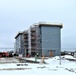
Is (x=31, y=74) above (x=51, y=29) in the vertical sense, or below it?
below

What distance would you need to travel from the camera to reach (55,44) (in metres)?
82.0

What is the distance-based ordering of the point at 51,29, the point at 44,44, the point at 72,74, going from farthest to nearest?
the point at 51,29, the point at 44,44, the point at 72,74

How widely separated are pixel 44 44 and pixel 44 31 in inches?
267

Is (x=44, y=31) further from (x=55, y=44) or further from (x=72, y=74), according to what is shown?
(x=72, y=74)

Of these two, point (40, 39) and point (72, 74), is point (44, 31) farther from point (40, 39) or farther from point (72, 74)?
point (72, 74)

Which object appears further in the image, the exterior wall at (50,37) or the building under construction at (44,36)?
the building under construction at (44,36)

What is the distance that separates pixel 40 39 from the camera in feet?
270

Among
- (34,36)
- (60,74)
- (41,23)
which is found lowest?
(60,74)

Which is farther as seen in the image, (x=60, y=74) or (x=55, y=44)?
(x=55, y=44)

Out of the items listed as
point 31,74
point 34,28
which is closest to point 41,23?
point 34,28

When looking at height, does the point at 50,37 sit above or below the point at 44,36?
below

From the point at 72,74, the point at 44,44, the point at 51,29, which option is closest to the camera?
the point at 72,74

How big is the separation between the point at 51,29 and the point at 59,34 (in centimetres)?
431

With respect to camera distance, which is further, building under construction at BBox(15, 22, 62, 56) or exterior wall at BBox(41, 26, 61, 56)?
building under construction at BBox(15, 22, 62, 56)
